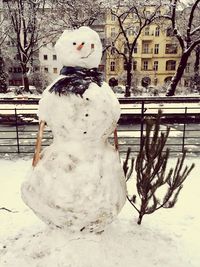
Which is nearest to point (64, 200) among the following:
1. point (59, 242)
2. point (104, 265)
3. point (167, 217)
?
point (59, 242)

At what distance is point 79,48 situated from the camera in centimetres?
370

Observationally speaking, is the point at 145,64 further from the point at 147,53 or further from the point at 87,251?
the point at 87,251

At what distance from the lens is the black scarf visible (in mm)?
3621

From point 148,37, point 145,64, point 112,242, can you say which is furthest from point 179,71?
point 148,37

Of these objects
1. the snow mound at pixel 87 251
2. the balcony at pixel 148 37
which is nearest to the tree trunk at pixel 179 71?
the snow mound at pixel 87 251

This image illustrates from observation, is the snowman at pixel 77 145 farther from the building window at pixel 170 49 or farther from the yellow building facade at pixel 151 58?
the building window at pixel 170 49

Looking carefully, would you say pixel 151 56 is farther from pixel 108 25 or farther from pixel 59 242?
pixel 59 242

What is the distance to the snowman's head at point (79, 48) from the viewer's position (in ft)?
12.2

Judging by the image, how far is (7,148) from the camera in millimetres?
9547

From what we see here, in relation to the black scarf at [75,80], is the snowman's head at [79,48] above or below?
above

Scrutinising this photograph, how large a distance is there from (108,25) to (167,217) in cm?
3247

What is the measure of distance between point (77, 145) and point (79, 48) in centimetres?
115

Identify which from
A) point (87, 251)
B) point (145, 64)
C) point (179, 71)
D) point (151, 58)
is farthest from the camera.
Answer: point (145, 64)

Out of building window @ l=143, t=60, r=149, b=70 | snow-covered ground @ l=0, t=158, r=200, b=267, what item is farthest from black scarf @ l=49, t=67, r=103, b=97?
building window @ l=143, t=60, r=149, b=70
